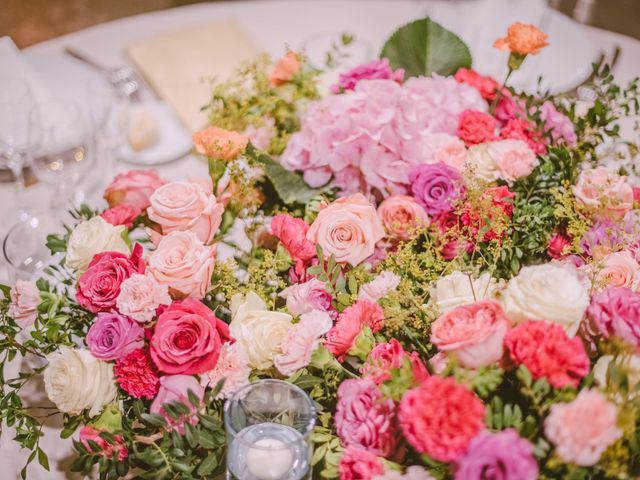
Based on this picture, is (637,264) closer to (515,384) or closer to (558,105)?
(515,384)

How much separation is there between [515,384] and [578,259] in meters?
0.29

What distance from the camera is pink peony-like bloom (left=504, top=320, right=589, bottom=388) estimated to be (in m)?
0.72

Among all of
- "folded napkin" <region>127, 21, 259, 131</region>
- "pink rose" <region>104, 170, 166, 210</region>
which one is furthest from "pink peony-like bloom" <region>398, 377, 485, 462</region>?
"folded napkin" <region>127, 21, 259, 131</region>

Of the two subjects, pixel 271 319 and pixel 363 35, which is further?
pixel 363 35

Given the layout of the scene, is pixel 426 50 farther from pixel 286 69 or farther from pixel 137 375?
pixel 137 375

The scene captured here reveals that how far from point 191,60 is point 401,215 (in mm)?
943

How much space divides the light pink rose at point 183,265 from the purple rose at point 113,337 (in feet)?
0.24

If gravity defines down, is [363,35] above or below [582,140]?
below

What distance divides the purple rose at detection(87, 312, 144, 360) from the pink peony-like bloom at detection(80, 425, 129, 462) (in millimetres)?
96

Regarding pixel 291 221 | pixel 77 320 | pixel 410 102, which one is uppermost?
pixel 410 102

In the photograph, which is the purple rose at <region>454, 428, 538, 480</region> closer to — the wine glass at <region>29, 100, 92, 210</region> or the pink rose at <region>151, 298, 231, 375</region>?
the pink rose at <region>151, 298, 231, 375</region>

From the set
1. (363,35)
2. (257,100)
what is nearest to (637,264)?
(257,100)

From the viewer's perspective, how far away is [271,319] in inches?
35.8

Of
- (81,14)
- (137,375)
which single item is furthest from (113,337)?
(81,14)
